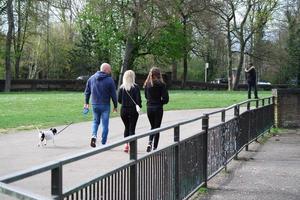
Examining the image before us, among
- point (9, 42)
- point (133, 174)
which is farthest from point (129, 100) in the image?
point (9, 42)

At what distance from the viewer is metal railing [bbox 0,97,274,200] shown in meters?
3.41

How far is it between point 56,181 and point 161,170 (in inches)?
110

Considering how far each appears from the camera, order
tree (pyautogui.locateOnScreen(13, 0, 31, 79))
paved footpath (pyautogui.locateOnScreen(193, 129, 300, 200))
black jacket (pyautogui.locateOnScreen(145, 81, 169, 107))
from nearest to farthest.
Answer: paved footpath (pyautogui.locateOnScreen(193, 129, 300, 200))
black jacket (pyautogui.locateOnScreen(145, 81, 169, 107))
tree (pyautogui.locateOnScreen(13, 0, 31, 79))

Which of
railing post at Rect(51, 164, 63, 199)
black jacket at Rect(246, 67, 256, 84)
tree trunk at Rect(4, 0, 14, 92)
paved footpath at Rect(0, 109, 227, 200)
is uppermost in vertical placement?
tree trunk at Rect(4, 0, 14, 92)

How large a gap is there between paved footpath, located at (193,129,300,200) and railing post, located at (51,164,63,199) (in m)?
4.51

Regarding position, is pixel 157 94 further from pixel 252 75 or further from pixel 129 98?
pixel 252 75

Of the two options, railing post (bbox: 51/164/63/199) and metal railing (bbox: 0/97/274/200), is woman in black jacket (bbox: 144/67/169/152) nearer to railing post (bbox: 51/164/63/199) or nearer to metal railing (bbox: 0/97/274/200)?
metal railing (bbox: 0/97/274/200)

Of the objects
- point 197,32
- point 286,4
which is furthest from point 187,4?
point 286,4

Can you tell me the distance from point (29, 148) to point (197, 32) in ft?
167

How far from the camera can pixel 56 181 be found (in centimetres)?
340

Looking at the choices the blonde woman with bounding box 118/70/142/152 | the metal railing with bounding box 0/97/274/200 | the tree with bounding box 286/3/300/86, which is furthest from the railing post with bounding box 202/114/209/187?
the tree with bounding box 286/3/300/86

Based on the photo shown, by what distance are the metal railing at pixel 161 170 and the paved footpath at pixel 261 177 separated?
0.75ft

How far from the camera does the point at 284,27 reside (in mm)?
62719

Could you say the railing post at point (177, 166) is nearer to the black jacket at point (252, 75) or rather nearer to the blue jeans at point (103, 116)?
the blue jeans at point (103, 116)
